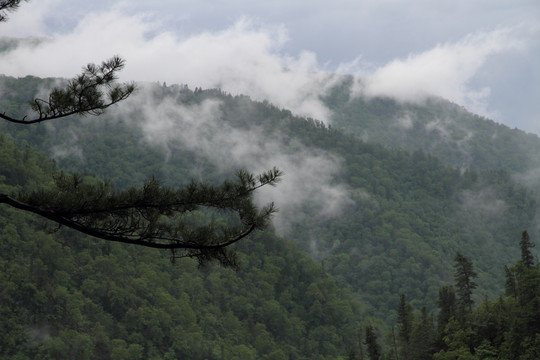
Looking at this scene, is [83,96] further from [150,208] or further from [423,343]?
[423,343]

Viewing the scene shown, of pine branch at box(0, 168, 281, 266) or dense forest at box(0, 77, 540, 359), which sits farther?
dense forest at box(0, 77, 540, 359)

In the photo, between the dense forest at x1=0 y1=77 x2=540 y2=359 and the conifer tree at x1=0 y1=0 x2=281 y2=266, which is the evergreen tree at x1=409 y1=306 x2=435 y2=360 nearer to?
the dense forest at x1=0 y1=77 x2=540 y2=359

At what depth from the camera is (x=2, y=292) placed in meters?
79.9

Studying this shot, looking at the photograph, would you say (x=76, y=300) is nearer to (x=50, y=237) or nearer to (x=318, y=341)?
(x=50, y=237)

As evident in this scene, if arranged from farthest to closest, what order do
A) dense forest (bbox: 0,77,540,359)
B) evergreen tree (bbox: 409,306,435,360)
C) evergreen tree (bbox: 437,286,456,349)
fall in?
dense forest (bbox: 0,77,540,359), evergreen tree (bbox: 437,286,456,349), evergreen tree (bbox: 409,306,435,360)

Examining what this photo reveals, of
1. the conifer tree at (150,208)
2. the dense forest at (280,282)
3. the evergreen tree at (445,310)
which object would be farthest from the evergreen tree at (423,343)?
the conifer tree at (150,208)

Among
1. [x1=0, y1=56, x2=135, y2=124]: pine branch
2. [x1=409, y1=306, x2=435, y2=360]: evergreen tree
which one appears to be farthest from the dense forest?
[x1=0, y1=56, x2=135, y2=124]: pine branch

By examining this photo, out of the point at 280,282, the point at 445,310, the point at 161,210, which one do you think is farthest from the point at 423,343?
the point at 280,282

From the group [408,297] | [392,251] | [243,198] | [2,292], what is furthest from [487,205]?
[243,198]

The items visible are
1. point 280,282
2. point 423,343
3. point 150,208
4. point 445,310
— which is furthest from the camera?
point 280,282

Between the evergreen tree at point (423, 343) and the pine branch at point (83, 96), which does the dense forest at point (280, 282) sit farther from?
the pine branch at point (83, 96)

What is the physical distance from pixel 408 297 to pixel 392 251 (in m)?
20.9

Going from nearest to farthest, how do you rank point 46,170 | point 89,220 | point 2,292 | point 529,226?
point 89,220
point 2,292
point 46,170
point 529,226

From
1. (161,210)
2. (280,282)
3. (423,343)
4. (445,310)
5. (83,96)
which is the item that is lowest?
(161,210)
